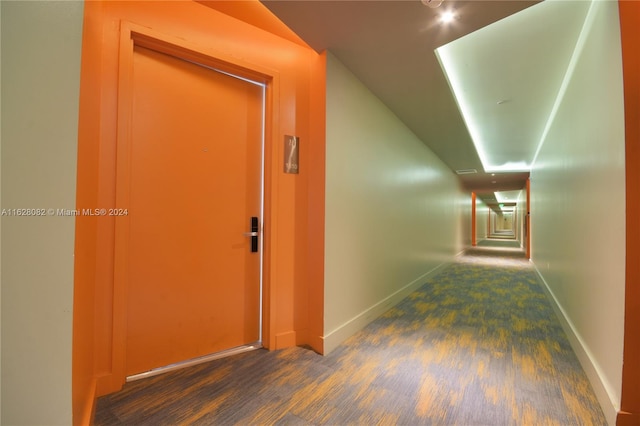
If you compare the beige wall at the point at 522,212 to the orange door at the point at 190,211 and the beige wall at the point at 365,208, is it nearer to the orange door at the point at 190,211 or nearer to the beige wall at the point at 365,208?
the beige wall at the point at 365,208

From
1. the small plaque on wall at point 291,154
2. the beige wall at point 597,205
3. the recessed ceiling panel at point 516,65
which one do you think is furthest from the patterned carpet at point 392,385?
the recessed ceiling panel at point 516,65

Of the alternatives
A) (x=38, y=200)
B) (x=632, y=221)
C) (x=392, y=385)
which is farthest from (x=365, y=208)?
(x=38, y=200)

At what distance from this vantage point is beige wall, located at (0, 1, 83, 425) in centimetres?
94

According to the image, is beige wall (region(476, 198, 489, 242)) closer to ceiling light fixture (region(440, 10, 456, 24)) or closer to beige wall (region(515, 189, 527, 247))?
beige wall (region(515, 189, 527, 247))

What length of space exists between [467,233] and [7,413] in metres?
13.1

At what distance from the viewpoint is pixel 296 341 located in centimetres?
251

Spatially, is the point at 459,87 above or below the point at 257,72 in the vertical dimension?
above

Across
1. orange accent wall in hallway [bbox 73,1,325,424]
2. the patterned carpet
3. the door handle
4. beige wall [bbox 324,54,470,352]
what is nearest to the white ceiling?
beige wall [bbox 324,54,470,352]

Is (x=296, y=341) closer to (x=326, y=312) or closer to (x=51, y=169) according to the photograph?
(x=326, y=312)

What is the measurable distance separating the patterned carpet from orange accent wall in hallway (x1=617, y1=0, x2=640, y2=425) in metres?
0.27

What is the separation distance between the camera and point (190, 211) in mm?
2125

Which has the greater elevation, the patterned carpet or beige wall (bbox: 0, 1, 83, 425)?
beige wall (bbox: 0, 1, 83, 425)

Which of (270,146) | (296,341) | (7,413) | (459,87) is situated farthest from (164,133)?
(459,87)

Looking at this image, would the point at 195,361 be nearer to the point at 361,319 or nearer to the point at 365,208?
the point at 361,319
